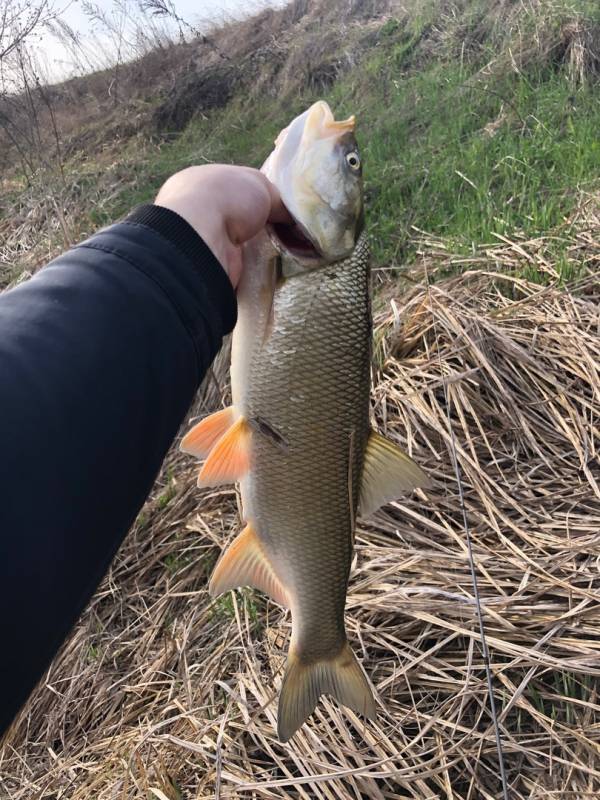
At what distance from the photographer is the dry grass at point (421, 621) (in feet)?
6.42

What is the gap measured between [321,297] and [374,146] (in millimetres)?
5356

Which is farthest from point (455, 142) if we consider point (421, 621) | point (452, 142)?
point (421, 621)

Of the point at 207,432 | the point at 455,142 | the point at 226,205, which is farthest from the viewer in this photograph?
the point at 455,142

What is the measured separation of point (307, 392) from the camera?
4.90ft

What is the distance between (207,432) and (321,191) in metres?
0.62

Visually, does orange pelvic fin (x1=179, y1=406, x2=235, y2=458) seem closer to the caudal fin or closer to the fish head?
the fish head

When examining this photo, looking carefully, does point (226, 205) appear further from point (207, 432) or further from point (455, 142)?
point (455, 142)

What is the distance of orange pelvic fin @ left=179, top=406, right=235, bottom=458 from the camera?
1604 millimetres

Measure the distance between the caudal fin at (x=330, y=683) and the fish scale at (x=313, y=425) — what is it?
0.13 m

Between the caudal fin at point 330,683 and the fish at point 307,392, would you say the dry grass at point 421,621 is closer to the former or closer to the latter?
the caudal fin at point 330,683

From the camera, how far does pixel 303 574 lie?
1.63 m

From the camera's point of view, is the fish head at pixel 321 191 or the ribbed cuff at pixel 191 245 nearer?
the ribbed cuff at pixel 191 245

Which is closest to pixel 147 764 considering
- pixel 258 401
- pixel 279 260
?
pixel 258 401

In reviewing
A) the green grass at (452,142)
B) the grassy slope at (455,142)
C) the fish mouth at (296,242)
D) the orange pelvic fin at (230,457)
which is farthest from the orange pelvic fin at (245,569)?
the grassy slope at (455,142)
